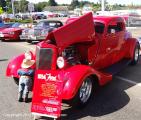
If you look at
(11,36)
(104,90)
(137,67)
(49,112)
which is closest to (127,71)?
(137,67)

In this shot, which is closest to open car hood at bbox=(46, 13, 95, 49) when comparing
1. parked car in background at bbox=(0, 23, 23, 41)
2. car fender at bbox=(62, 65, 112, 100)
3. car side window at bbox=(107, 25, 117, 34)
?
car fender at bbox=(62, 65, 112, 100)

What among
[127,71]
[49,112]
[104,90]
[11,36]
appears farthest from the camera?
[11,36]

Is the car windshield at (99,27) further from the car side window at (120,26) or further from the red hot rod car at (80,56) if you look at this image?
the car side window at (120,26)

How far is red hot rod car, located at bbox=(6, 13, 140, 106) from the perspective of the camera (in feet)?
21.7

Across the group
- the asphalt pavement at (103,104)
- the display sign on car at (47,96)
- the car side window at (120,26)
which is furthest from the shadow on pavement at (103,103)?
the car side window at (120,26)

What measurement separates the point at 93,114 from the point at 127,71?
4.04 metres

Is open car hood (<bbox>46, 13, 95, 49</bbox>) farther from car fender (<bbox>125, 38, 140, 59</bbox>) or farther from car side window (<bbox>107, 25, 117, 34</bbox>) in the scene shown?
car fender (<bbox>125, 38, 140, 59</bbox>)

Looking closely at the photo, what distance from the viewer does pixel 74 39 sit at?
24.2 feet

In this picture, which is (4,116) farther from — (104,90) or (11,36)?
(11,36)

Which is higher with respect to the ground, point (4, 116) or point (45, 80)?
A: point (45, 80)

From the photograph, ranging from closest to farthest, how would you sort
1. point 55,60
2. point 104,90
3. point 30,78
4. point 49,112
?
1. point 49,112
2. point 55,60
3. point 30,78
4. point 104,90

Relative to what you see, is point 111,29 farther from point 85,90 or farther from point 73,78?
point 73,78

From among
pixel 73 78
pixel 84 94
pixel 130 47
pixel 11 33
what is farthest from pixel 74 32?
pixel 11 33

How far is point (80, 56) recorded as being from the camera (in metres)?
8.05
